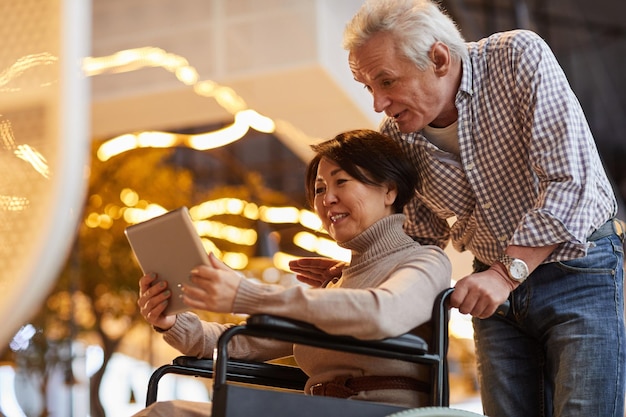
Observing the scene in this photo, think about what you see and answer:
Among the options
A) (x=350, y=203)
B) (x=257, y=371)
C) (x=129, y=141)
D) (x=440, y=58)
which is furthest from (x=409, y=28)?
(x=129, y=141)

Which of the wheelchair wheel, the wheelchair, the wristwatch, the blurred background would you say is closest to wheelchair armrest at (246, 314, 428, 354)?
the wheelchair

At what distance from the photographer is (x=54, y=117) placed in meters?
0.68

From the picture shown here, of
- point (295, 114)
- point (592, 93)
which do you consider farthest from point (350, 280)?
point (592, 93)

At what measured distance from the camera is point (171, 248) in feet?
5.24

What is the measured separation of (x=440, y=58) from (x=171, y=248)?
2.39 ft

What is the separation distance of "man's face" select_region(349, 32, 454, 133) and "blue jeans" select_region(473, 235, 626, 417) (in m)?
0.42

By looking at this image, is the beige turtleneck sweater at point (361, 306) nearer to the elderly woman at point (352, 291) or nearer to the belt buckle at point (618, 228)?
the elderly woman at point (352, 291)

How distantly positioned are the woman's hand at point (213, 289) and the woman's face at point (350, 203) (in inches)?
15.6

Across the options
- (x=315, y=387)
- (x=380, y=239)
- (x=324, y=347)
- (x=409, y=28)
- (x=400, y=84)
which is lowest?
(x=315, y=387)

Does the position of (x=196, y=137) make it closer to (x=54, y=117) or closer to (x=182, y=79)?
(x=182, y=79)

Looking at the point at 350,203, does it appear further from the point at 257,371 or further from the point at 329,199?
the point at 257,371

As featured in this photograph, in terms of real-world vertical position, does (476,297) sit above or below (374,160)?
below

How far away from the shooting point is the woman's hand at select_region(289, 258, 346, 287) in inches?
82.0

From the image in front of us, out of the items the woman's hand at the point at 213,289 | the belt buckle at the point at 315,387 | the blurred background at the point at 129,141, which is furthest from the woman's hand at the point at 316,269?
the blurred background at the point at 129,141
